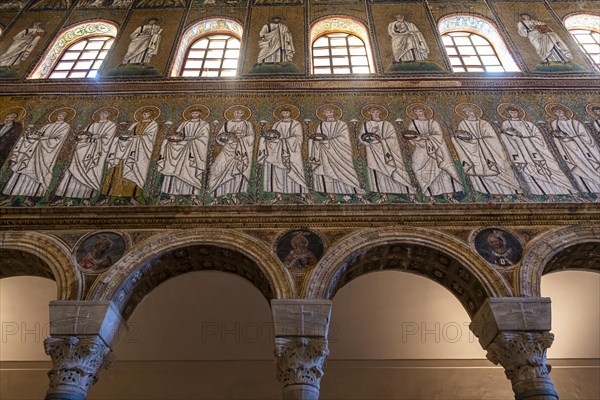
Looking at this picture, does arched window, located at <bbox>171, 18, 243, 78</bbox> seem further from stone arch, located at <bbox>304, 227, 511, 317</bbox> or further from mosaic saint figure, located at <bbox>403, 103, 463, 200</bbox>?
stone arch, located at <bbox>304, 227, 511, 317</bbox>

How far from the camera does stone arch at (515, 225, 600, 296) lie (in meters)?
6.29

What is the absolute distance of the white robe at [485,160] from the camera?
7.34 meters

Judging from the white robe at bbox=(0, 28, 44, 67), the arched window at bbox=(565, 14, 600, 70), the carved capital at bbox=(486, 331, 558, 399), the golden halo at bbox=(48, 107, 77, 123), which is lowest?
the carved capital at bbox=(486, 331, 558, 399)

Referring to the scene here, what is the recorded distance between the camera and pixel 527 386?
5.55m

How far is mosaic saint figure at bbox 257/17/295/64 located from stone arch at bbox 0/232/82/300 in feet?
16.1

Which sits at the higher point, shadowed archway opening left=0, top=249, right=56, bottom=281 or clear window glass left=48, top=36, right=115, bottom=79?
clear window glass left=48, top=36, right=115, bottom=79

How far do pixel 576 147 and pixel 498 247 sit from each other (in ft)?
8.57

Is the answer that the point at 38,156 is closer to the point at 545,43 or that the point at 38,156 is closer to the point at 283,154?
the point at 283,154

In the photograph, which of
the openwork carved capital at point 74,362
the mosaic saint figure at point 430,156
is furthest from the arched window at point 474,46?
the openwork carved capital at point 74,362

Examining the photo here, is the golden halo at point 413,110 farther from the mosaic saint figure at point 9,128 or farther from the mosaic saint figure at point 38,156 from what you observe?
the mosaic saint figure at point 9,128

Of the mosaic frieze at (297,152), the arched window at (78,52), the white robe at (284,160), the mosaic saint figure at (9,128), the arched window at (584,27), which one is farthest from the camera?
the arched window at (584,27)

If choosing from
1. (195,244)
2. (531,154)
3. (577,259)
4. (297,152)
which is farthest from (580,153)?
(195,244)

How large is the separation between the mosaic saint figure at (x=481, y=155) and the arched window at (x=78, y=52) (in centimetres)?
662

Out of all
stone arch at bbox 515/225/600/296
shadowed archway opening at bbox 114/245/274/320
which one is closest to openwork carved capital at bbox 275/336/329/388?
shadowed archway opening at bbox 114/245/274/320
